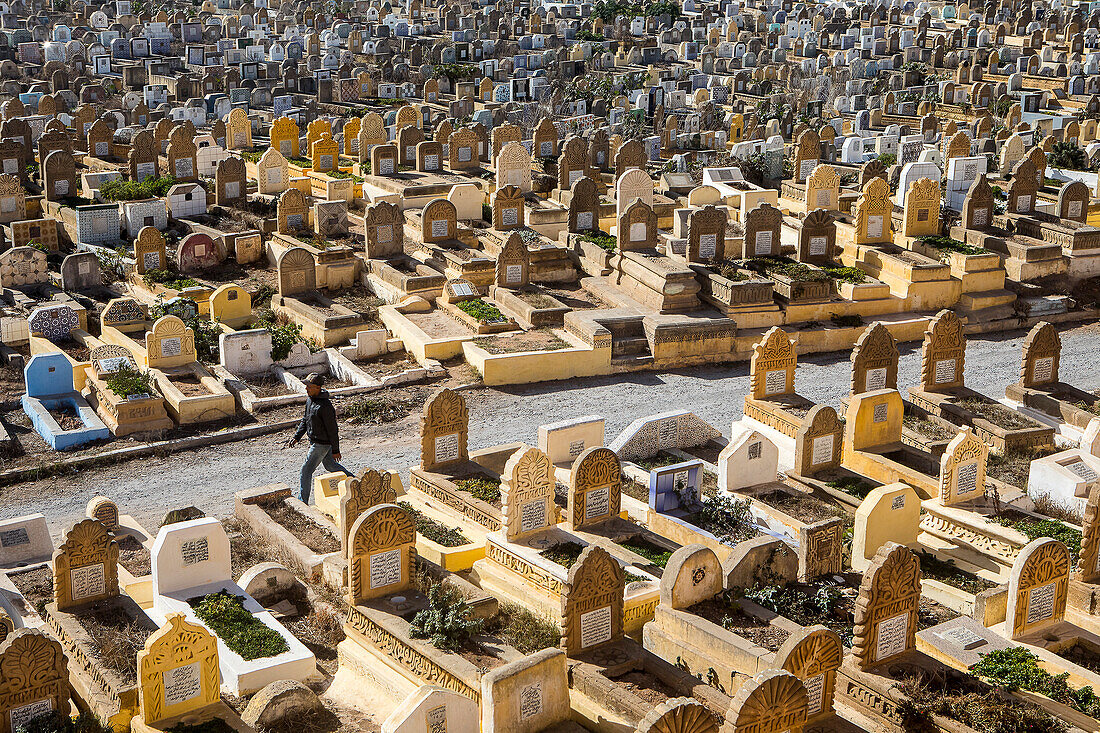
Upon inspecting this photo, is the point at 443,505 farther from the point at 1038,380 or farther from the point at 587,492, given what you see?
the point at 1038,380

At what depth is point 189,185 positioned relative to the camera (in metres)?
27.6

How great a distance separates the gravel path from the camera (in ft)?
54.6

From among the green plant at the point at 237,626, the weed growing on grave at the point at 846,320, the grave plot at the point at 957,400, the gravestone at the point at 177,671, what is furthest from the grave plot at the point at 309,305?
the gravestone at the point at 177,671

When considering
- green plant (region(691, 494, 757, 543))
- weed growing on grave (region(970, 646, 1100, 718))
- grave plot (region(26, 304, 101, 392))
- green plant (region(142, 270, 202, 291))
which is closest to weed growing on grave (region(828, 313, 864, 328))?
green plant (region(691, 494, 757, 543))

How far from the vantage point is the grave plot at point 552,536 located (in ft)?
44.5

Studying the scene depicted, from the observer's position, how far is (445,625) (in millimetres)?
12188

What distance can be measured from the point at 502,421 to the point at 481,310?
3.55 metres

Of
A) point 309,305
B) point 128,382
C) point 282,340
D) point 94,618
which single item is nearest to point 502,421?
point 282,340

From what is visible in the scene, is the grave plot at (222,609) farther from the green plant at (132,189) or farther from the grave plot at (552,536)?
the green plant at (132,189)

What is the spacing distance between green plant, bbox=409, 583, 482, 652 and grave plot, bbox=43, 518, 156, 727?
2.33m

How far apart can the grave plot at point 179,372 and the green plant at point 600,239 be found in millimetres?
7881

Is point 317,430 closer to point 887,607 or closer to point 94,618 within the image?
point 94,618

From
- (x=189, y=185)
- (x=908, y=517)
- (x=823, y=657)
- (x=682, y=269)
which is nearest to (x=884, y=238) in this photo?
(x=682, y=269)

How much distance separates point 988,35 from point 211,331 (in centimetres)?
4389
